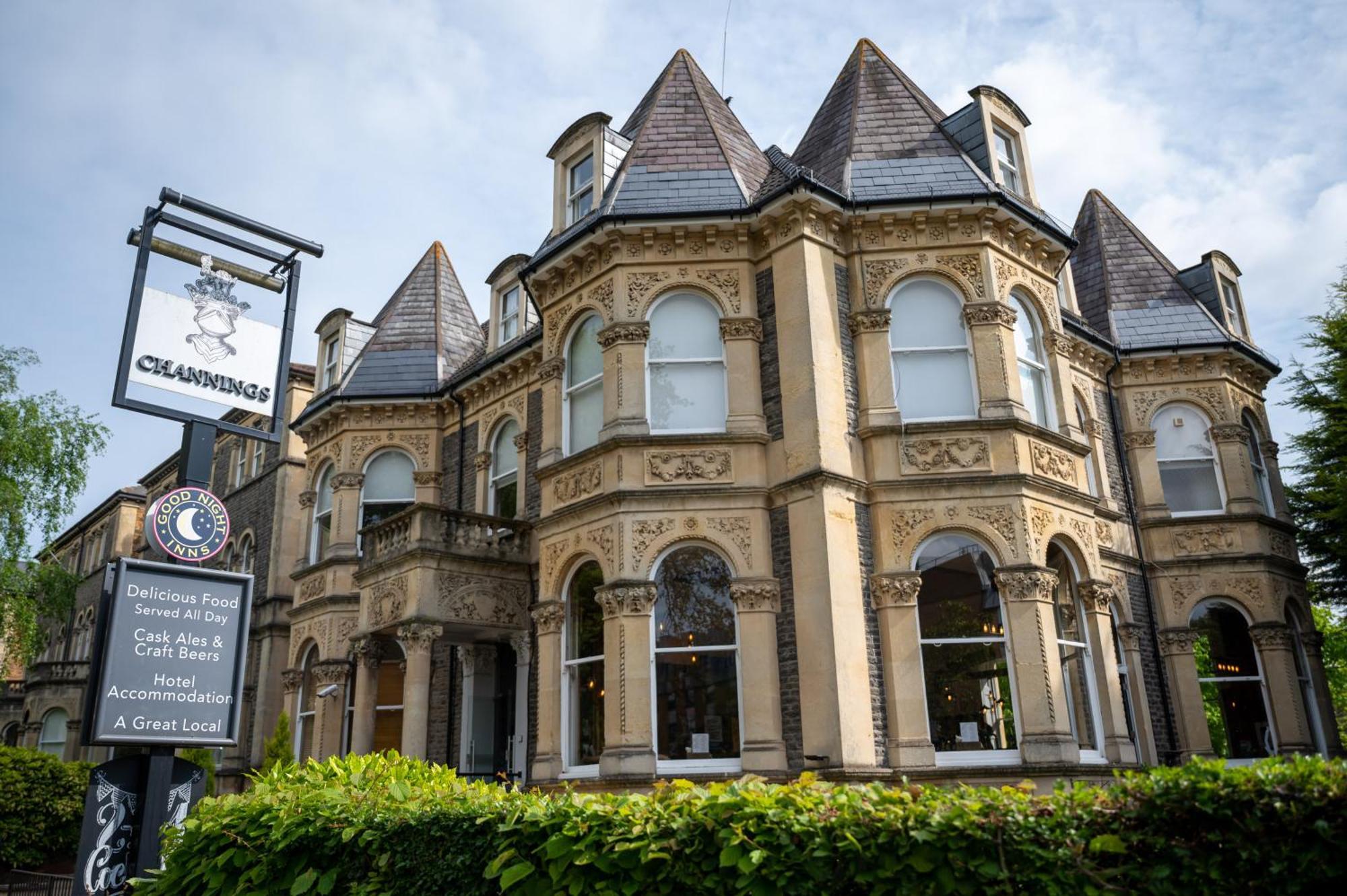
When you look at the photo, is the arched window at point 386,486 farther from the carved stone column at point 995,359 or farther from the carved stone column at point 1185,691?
the carved stone column at point 1185,691

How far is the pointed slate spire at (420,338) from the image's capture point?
79.1 feet

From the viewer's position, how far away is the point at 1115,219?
2512 centimetres

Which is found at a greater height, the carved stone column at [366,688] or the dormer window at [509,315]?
the dormer window at [509,315]

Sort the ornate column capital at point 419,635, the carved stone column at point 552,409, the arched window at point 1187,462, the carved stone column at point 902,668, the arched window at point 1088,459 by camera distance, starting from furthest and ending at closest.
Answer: the arched window at point 1187,462
the arched window at point 1088,459
the ornate column capital at point 419,635
the carved stone column at point 552,409
the carved stone column at point 902,668

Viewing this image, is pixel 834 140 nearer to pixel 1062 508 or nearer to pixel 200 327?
pixel 1062 508

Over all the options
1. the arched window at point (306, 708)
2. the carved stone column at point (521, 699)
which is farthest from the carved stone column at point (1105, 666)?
the arched window at point (306, 708)

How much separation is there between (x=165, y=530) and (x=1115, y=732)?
13.6 metres

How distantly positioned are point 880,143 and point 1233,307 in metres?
11.4

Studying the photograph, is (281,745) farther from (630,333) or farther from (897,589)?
(897,589)

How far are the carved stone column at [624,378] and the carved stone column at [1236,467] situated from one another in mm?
12601

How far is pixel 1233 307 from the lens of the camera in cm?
2398

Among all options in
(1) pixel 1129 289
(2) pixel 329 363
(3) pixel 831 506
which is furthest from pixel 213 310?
(1) pixel 1129 289

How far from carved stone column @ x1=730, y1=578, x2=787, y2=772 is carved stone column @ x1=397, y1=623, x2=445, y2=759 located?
620cm

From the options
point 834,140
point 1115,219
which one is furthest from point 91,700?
point 1115,219
